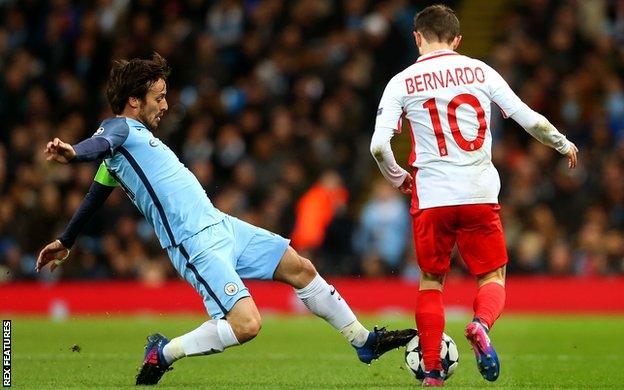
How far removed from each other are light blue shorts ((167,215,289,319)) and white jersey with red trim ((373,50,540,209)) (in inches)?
41.0

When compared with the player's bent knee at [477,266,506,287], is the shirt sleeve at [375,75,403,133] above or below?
above

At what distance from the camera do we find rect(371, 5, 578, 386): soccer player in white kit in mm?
8305

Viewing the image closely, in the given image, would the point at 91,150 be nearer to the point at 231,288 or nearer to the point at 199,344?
the point at 231,288

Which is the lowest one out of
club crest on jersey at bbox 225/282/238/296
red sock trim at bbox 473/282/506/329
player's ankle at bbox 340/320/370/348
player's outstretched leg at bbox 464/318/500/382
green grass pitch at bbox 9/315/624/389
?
green grass pitch at bbox 9/315/624/389

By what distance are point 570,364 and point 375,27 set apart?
10.5 meters

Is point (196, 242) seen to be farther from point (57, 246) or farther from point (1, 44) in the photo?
point (1, 44)

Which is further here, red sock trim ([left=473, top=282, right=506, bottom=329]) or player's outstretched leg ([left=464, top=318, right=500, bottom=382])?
red sock trim ([left=473, top=282, right=506, bottom=329])

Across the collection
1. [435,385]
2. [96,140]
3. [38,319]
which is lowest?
[38,319]

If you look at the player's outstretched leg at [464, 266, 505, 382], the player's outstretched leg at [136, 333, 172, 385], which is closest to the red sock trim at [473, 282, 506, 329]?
the player's outstretched leg at [464, 266, 505, 382]

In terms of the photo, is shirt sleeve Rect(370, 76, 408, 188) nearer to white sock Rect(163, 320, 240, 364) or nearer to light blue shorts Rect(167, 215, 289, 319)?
light blue shorts Rect(167, 215, 289, 319)

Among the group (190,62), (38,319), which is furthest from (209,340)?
(190,62)

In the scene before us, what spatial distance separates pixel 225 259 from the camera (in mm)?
8391

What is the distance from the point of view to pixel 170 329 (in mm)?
15062

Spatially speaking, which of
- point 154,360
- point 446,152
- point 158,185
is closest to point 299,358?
point 154,360
